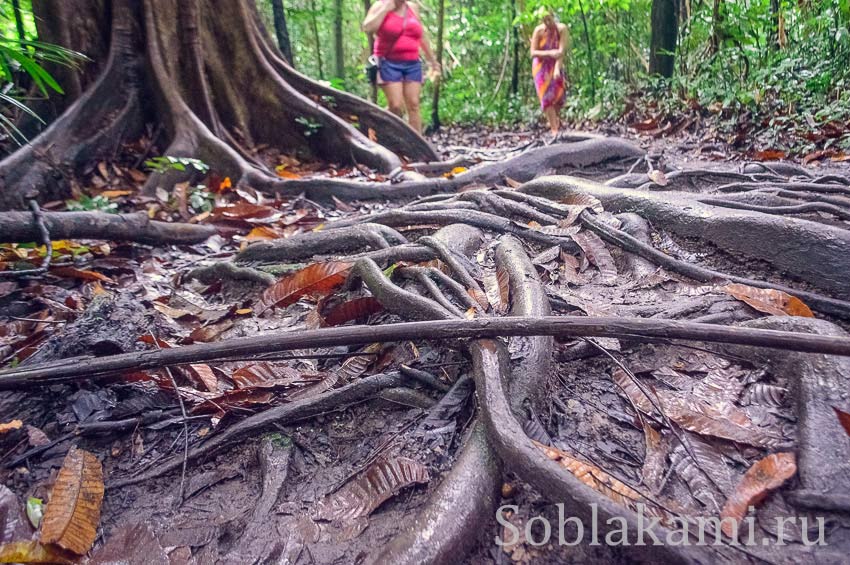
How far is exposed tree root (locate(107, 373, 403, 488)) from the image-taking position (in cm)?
177

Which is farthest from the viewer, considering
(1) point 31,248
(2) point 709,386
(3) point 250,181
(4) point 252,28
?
(4) point 252,28

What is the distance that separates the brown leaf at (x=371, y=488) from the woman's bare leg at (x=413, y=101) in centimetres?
628

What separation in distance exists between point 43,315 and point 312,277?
140cm

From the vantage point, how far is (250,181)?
4777 mm

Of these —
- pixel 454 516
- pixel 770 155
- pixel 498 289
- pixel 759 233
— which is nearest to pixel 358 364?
pixel 498 289

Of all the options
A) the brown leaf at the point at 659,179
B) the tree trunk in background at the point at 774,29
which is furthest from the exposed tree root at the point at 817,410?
the tree trunk in background at the point at 774,29

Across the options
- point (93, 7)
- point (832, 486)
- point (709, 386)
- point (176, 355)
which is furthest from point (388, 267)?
point (93, 7)

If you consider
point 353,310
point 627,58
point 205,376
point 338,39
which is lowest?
point 205,376

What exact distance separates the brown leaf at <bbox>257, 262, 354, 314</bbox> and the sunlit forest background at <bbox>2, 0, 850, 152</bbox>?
146 cm

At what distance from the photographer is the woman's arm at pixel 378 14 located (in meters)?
6.41

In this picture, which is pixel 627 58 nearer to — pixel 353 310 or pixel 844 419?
pixel 353 310

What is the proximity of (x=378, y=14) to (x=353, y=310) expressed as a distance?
5.31 meters

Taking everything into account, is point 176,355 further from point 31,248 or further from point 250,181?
point 250,181

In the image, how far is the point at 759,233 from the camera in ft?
8.19
